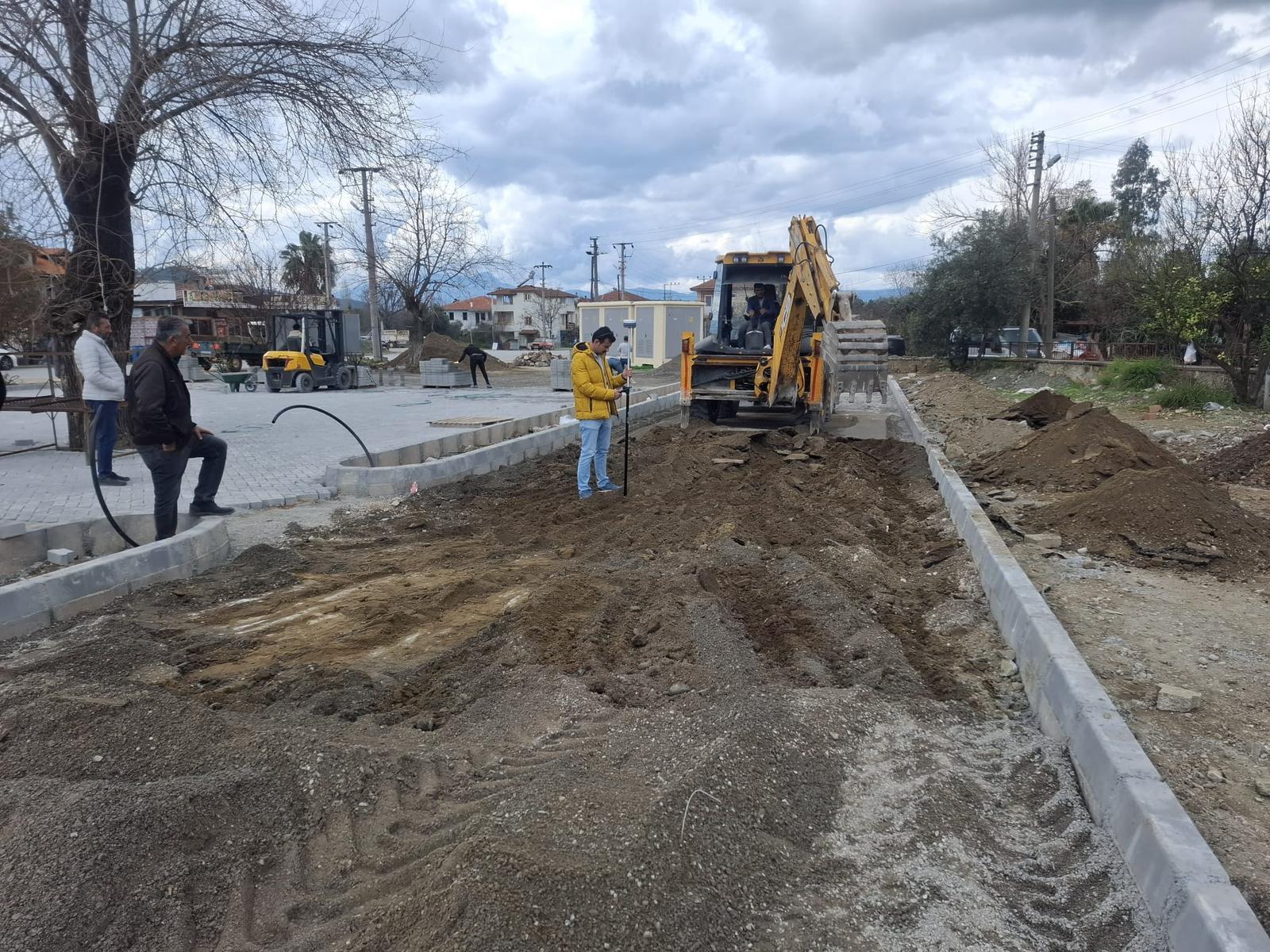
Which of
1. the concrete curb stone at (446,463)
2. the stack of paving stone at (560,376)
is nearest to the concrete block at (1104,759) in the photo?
the concrete curb stone at (446,463)

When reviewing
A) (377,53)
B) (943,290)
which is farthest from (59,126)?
(943,290)

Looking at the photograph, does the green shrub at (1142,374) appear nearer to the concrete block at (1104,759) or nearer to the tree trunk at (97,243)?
the concrete block at (1104,759)

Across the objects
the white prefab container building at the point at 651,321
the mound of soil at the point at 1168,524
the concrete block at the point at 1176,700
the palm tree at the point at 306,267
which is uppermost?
the palm tree at the point at 306,267

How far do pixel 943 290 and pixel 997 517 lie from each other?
24.0m

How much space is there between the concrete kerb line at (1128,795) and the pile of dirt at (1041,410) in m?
9.67

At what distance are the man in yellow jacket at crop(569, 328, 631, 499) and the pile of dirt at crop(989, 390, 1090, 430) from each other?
8.45 metres

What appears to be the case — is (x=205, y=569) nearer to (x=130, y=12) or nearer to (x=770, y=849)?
(x=770, y=849)

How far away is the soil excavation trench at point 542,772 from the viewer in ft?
7.98

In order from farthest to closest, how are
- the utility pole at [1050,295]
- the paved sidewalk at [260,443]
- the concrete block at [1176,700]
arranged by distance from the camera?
the utility pole at [1050,295], the paved sidewalk at [260,443], the concrete block at [1176,700]

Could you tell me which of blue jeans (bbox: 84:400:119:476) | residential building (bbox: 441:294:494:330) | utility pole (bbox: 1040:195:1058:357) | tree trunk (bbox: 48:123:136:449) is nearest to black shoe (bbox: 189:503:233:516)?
blue jeans (bbox: 84:400:119:476)

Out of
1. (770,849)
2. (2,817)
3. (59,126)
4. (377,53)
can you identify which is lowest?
(770,849)

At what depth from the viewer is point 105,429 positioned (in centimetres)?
803

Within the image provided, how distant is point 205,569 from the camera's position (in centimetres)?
576

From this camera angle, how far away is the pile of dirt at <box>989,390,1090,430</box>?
531 inches
